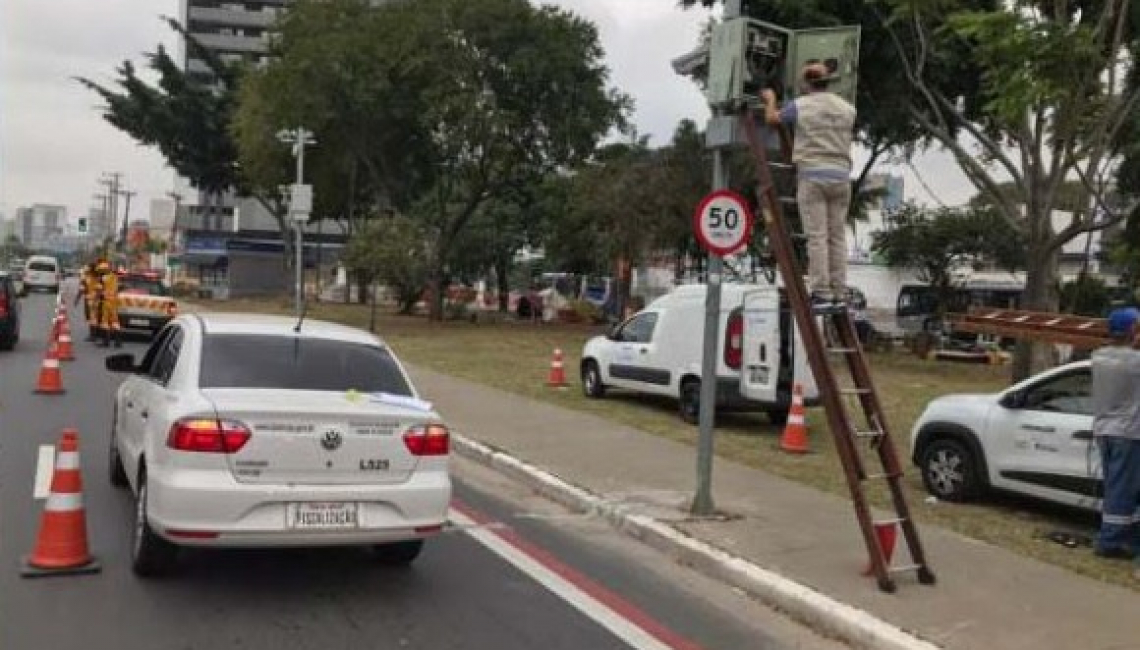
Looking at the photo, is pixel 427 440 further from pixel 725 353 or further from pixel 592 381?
pixel 592 381

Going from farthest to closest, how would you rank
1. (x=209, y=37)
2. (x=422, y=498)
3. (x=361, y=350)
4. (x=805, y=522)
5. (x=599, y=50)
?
(x=209, y=37) → (x=599, y=50) → (x=805, y=522) → (x=361, y=350) → (x=422, y=498)

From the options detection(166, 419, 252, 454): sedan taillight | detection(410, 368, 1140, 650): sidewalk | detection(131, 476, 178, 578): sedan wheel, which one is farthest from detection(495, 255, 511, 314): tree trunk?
detection(166, 419, 252, 454): sedan taillight

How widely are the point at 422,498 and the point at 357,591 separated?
0.68 meters

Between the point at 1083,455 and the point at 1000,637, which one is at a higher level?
the point at 1083,455

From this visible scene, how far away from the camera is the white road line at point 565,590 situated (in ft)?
21.0

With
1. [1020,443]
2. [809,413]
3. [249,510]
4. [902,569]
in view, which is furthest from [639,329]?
[249,510]

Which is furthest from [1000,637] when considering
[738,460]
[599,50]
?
[599,50]

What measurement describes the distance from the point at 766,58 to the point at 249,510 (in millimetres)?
5198

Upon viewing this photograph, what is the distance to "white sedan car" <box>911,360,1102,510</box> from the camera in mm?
9625

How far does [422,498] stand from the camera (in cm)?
680

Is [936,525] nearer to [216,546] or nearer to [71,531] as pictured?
[216,546]

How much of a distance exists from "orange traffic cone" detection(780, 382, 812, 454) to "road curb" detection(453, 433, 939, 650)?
3.60 meters

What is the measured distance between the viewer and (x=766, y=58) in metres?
9.04

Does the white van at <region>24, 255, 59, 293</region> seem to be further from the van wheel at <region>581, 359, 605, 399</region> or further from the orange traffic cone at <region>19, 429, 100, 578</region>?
the orange traffic cone at <region>19, 429, 100, 578</region>
